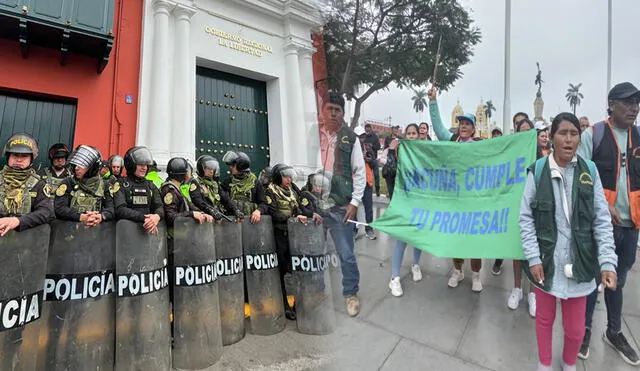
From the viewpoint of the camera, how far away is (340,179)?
821 millimetres

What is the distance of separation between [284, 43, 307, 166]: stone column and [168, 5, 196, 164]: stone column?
41cm

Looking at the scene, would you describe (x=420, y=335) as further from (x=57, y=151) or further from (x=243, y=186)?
(x=57, y=151)

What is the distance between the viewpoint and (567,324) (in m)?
1.08

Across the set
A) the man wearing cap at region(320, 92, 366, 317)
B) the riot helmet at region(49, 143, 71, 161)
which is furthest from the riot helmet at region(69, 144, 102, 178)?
the man wearing cap at region(320, 92, 366, 317)

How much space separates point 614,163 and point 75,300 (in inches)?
94.5

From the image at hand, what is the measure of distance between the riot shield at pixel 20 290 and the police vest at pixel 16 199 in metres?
0.37

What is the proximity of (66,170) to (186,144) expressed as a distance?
1.94m

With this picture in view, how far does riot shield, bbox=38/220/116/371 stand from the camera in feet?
4.00

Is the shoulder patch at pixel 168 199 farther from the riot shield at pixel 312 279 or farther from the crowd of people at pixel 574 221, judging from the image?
the crowd of people at pixel 574 221

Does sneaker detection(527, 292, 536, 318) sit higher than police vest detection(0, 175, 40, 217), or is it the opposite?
police vest detection(0, 175, 40, 217)

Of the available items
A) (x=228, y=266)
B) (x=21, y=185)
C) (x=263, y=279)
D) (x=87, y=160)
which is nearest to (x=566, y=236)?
(x=263, y=279)

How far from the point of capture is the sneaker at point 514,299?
51.3 inches

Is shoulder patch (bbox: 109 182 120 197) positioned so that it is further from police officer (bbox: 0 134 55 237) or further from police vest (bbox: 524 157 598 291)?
police vest (bbox: 524 157 598 291)

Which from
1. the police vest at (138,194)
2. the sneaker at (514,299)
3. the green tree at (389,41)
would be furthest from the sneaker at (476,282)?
the police vest at (138,194)
